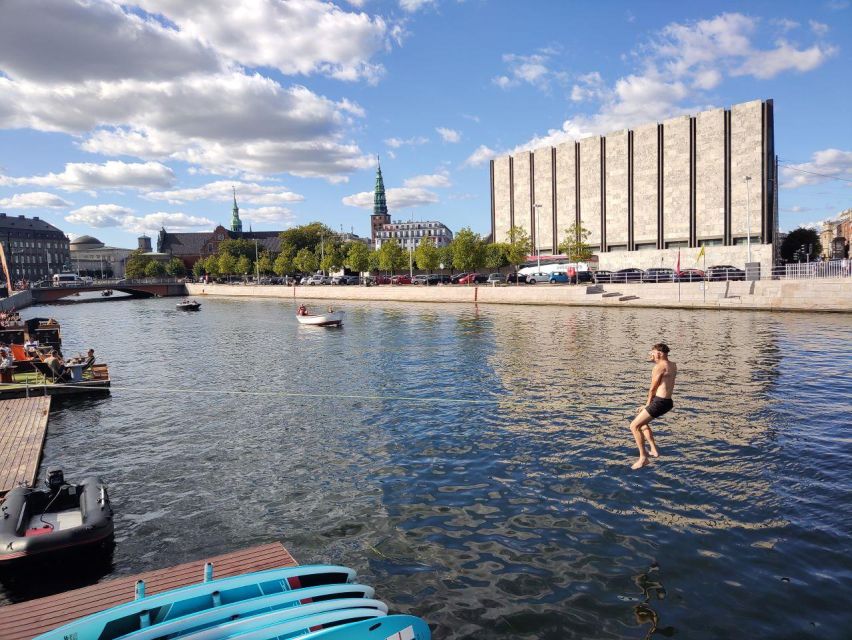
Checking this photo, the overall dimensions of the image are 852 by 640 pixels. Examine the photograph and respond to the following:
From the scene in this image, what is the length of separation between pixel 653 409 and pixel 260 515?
8.29 meters

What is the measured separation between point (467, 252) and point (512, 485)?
83.6m

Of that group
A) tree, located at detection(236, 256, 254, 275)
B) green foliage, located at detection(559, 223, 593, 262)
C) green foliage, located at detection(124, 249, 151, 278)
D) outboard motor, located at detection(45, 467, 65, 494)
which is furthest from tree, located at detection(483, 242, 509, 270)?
green foliage, located at detection(124, 249, 151, 278)

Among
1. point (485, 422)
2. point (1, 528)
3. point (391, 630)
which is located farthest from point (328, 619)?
point (485, 422)

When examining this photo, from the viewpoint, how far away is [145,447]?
1689 centimetres

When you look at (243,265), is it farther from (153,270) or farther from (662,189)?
(662,189)

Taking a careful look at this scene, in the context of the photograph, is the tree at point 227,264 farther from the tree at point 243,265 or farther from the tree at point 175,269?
the tree at point 175,269

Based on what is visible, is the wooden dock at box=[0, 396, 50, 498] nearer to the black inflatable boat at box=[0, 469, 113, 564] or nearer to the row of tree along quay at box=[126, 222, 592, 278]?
the black inflatable boat at box=[0, 469, 113, 564]

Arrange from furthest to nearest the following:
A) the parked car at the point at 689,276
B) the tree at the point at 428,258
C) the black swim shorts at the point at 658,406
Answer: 1. the tree at the point at 428,258
2. the parked car at the point at 689,276
3. the black swim shorts at the point at 658,406

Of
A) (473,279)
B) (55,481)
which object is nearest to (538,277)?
(473,279)

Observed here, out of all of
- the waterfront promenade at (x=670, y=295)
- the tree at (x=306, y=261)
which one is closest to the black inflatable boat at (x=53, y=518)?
the waterfront promenade at (x=670, y=295)

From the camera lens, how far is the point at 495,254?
9681 cm

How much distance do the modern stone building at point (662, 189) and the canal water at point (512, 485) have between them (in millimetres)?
60031

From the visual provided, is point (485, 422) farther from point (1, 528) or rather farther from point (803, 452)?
point (1, 528)

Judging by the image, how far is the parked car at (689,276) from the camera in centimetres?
5802
